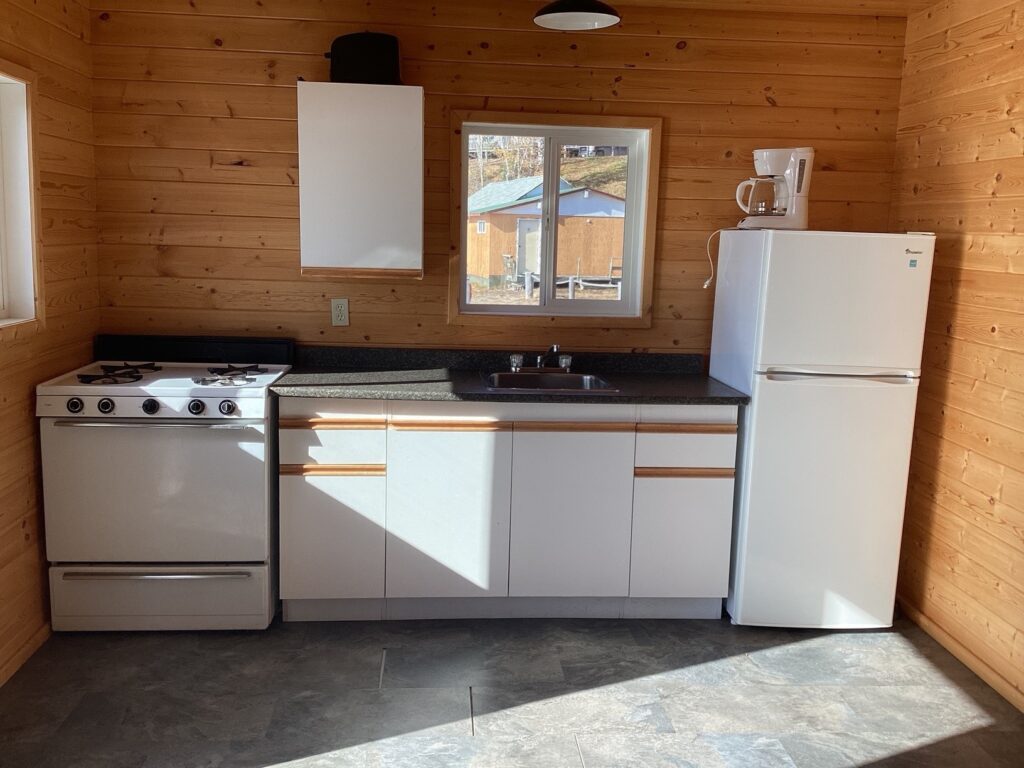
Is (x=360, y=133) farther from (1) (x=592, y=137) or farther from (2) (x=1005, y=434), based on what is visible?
(2) (x=1005, y=434)

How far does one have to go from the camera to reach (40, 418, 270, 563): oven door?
10.1 feet

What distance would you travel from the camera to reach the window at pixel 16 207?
2.91 meters

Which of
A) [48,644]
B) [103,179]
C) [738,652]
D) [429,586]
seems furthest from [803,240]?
[48,644]

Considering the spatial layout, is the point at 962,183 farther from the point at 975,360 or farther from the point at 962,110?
the point at 975,360

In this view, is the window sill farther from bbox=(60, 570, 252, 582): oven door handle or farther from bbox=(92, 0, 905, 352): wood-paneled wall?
bbox=(60, 570, 252, 582): oven door handle

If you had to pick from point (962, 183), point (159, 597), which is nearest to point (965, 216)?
point (962, 183)

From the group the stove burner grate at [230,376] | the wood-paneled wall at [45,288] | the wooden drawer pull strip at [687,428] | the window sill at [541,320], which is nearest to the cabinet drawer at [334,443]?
the stove burner grate at [230,376]

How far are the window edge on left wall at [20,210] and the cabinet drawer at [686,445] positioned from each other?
211cm

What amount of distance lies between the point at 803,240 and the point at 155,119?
8.05ft

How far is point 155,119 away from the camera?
3.51 metres

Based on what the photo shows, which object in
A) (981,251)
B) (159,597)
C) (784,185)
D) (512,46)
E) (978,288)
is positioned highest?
(512,46)

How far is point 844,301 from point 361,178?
1.76 meters

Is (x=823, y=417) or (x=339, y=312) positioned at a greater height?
(x=339, y=312)

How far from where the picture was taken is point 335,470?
3209 mm
